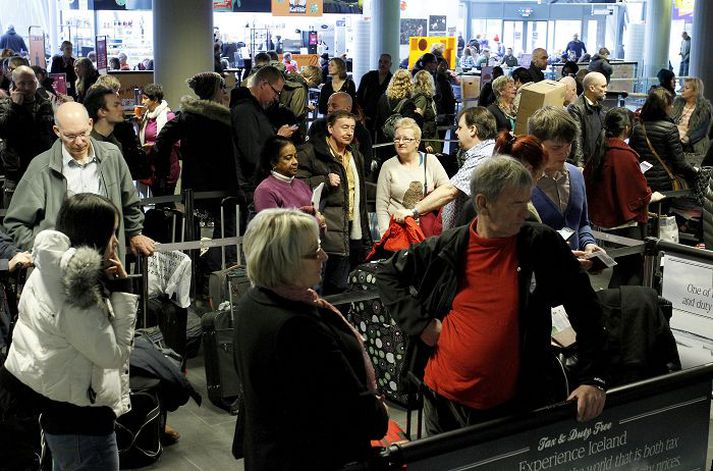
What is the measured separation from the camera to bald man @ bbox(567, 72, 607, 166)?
9273 millimetres

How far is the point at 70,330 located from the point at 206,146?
5099 millimetres

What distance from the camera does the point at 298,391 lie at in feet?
9.66

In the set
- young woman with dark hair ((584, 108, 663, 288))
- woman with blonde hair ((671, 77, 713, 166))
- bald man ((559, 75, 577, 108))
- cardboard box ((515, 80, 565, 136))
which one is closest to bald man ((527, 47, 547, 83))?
woman with blonde hair ((671, 77, 713, 166))

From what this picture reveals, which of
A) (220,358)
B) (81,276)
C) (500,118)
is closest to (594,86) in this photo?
(500,118)

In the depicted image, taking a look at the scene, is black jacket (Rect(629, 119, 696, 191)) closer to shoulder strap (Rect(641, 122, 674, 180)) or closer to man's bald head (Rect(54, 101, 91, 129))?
shoulder strap (Rect(641, 122, 674, 180))

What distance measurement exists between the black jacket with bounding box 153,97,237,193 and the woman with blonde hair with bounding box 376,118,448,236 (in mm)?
1681

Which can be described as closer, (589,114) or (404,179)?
(404,179)

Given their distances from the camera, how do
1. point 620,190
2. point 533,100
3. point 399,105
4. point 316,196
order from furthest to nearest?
point 399,105, point 533,100, point 620,190, point 316,196

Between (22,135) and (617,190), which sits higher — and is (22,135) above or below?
above

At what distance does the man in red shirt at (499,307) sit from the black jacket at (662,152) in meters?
6.06

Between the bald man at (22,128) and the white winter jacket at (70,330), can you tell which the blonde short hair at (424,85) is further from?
the white winter jacket at (70,330)

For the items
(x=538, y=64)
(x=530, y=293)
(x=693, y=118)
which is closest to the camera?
(x=530, y=293)

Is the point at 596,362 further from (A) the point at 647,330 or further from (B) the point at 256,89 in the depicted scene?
(B) the point at 256,89

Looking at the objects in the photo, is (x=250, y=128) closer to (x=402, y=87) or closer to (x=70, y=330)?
(x=402, y=87)
